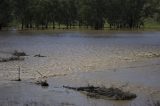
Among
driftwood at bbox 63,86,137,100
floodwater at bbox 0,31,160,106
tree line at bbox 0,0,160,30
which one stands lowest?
floodwater at bbox 0,31,160,106

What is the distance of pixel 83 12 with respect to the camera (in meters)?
129

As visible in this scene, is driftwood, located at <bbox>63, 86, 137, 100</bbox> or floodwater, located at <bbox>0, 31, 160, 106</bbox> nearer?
floodwater, located at <bbox>0, 31, 160, 106</bbox>

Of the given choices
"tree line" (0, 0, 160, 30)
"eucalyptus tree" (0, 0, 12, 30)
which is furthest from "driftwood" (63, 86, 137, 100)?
"tree line" (0, 0, 160, 30)

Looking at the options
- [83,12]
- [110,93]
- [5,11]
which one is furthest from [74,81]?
[83,12]

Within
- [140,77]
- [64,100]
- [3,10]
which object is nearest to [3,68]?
[140,77]

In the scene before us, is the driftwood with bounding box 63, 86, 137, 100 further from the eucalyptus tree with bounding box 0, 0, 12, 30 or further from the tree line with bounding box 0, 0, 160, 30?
the tree line with bounding box 0, 0, 160, 30

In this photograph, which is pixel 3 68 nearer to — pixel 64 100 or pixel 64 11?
pixel 64 100

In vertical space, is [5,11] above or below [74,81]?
above

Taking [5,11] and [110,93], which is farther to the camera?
[5,11]

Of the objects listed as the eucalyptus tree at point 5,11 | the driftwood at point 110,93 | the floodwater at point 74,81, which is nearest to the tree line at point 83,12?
the eucalyptus tree at point 5,11

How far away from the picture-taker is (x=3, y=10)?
12200 cm

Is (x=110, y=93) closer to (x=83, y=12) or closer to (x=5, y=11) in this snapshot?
(x=5, y=11)

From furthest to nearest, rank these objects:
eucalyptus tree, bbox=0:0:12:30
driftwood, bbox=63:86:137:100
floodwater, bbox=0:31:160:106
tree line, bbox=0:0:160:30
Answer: tree line, bbox=0:0:160:30, eucalyptus tree, bbox=0:0:12:30, driftwood, bbox=63:86:137:100, floodwater, bbox=0:31:160:106

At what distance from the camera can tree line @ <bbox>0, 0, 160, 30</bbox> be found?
128 m
